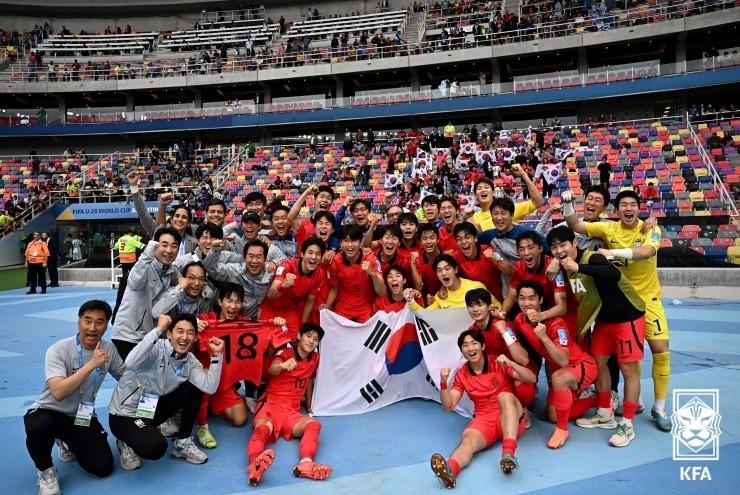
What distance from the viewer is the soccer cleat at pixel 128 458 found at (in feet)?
12.7

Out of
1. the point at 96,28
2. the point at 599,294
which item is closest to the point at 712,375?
the point at 599,294

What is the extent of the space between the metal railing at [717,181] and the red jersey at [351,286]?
12.4 metres

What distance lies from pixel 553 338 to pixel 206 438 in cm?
312

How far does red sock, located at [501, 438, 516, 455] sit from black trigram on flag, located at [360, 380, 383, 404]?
1.63 meters

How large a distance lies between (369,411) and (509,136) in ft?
73.9

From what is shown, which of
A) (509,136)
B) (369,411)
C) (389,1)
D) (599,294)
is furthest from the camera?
(389,1)

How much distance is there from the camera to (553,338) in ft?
14.2

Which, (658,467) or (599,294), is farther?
(599,294)

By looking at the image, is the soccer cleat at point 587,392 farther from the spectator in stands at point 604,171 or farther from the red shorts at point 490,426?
the spectator in stands at point 604,171

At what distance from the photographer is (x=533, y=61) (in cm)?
3144

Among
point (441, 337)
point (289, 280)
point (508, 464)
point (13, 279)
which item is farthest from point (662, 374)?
point (13, 279)

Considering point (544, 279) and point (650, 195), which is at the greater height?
point (650, 195)

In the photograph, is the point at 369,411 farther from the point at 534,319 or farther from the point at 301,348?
the point at 534,319

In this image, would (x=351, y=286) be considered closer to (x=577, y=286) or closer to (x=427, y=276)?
(x=427, y=276)
